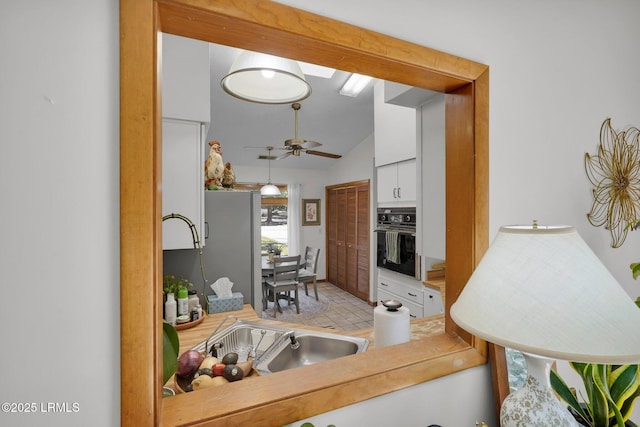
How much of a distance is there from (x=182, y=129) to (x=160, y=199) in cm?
125

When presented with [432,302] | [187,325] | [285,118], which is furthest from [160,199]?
[285,118]

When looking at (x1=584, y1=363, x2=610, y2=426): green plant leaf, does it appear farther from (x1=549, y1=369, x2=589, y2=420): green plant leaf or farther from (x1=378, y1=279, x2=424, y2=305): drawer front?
(x1=378, y1=279, x2=424, y2=305): drawer front

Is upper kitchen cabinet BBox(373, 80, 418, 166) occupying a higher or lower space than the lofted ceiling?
lower

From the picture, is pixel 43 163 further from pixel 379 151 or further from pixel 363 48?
A: pixel 379 151

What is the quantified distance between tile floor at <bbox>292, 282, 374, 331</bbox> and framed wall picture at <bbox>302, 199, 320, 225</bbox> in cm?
154

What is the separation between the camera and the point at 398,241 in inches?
121

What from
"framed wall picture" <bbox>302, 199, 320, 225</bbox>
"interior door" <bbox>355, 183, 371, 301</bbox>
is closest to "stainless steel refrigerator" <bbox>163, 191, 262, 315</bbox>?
"interior door" <bbox>355, 183, 371, 301</bbox>

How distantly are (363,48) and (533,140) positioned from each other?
2.71ft

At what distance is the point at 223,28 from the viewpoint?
719 mm

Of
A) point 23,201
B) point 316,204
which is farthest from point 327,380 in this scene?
point 316,204

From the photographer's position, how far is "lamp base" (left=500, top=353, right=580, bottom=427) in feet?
2.14

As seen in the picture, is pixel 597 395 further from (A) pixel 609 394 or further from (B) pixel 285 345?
(B) pixel 285 345

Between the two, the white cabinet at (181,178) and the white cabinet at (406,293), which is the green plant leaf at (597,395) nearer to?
the white cabinet at (181,178)

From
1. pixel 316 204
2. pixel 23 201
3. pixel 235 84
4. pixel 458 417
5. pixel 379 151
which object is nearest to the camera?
pixel 23 201
